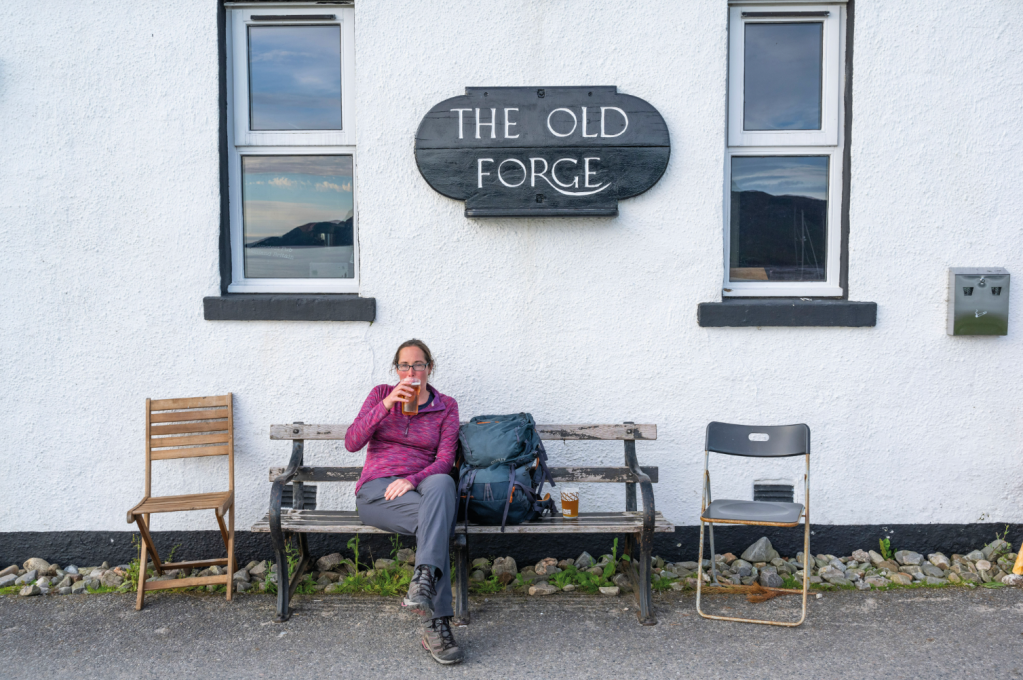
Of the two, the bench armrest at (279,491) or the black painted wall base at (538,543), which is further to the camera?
the black painted wall base at (538,543)

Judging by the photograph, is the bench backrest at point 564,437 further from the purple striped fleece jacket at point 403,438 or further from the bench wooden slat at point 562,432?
the purple striped fleece jacket at point 403,438

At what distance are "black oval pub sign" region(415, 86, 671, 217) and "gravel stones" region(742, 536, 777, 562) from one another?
7.15 ft

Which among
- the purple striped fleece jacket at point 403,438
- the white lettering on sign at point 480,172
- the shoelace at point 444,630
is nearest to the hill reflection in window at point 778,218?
the white lettering on sign at point 480,172

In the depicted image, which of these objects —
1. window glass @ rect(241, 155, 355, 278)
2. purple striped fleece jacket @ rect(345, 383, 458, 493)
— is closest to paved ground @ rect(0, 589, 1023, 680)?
purple striped fleece jacket @ rect(345, 383, 458, 493)

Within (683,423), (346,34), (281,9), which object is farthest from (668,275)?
(281,9)

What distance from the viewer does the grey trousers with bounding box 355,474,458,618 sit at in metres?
3.46

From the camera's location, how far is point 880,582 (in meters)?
4.23

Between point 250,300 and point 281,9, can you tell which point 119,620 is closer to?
point 250,300

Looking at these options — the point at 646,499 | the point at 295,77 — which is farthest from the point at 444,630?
the point at 295,77

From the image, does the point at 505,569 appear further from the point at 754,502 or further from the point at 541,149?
the point at 541,149

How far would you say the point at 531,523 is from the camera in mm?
3895

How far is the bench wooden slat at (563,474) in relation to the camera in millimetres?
4102

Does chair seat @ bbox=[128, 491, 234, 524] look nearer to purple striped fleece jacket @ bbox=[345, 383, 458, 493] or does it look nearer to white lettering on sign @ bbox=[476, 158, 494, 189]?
purple striped fleece jacket @ bbox=[345, 383, 458, 493]

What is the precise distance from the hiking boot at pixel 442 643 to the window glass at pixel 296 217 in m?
2.19
